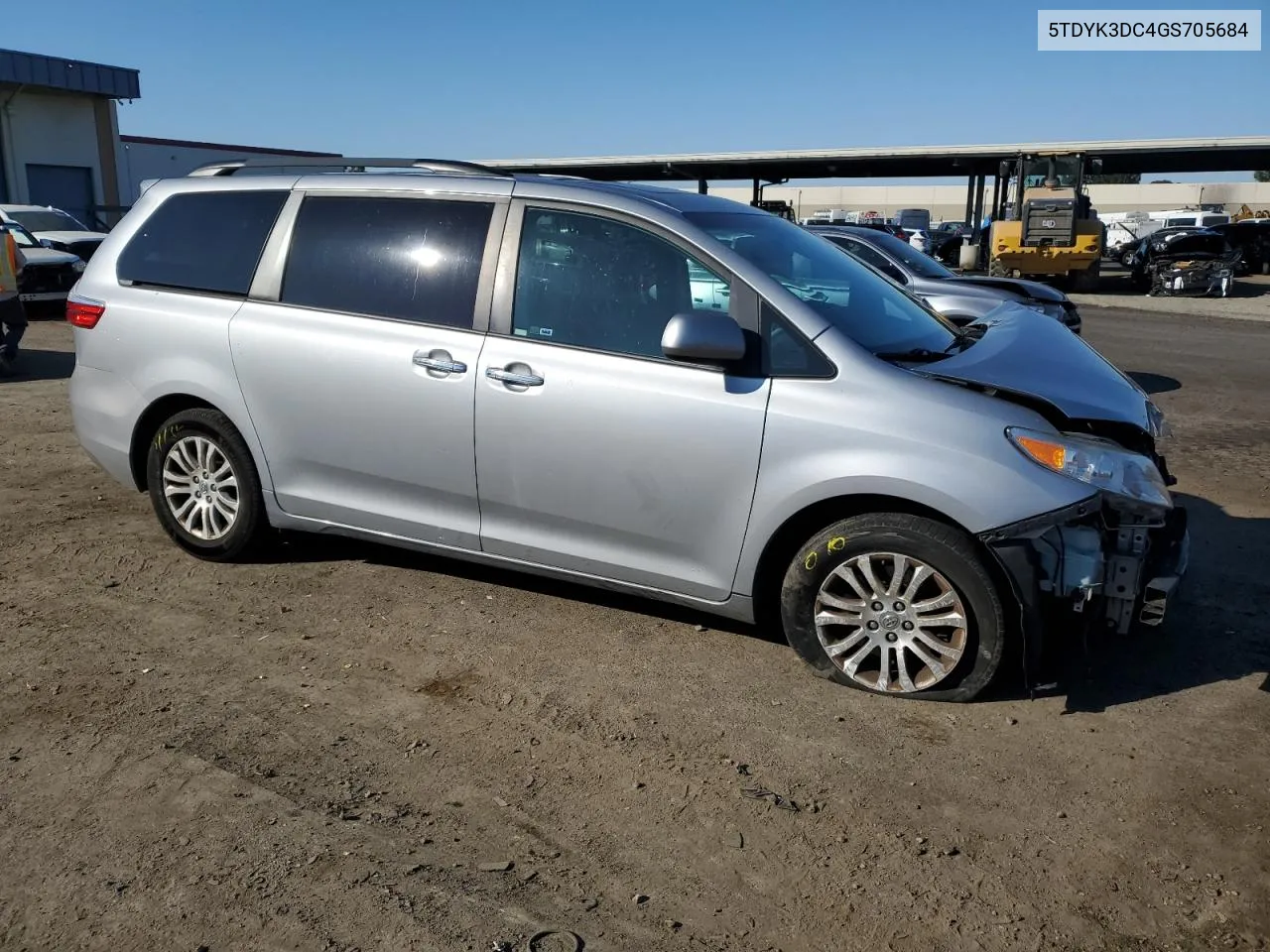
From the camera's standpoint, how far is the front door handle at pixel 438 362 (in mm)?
4668

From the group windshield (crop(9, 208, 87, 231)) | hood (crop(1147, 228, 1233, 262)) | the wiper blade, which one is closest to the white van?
hood (crop(1147, 228, 1233, 262))

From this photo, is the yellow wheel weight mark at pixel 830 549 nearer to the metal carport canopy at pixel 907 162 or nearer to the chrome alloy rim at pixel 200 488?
the chrome alloy rim at pixel 200 488

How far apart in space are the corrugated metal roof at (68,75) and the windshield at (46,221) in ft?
53.3

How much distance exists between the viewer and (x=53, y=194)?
118 ft

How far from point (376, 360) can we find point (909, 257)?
8.31 meters

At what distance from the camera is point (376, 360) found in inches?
191

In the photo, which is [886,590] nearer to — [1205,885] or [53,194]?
[1205,885]

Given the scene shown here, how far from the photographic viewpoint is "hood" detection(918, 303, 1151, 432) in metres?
4.14

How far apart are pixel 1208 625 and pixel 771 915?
299 centimetres

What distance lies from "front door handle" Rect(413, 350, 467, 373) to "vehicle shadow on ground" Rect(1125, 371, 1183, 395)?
8844mm

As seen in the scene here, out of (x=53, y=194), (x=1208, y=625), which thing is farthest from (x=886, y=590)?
(x=53, y=194)

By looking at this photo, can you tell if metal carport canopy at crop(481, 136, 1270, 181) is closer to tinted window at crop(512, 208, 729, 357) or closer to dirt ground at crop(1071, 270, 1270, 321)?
dirt ground at crop(1071, 270, 1270, 321)

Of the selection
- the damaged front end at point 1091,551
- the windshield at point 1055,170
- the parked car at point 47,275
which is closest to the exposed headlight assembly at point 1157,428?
the damaged front end at point 1091,551

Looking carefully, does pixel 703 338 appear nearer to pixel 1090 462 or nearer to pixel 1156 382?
pixel 1090 462
